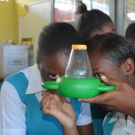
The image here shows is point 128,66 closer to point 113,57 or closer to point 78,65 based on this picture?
point 113,57

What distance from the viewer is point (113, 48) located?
0.77 metres

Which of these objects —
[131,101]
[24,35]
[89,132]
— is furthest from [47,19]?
[131,101]

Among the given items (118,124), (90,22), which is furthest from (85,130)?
(90,22)

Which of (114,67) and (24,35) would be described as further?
(24,35)

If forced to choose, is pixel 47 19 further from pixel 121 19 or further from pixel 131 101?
pixel 131 101

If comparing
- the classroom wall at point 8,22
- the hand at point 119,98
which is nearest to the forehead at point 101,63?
the hand at point 119,98

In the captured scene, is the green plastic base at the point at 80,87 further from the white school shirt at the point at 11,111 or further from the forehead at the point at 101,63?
the white school shirt at the point at 11,111

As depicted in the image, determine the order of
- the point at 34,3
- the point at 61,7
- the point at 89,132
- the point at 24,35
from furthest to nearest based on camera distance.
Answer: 1. the point at 24,35
2. the point at 34,3
3. the point at 61,7
4. the point at 89,132

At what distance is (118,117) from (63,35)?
371mm

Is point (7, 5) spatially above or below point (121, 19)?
above

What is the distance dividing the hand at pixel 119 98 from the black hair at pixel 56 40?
0.23 metres

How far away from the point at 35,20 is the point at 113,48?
2.18 metres

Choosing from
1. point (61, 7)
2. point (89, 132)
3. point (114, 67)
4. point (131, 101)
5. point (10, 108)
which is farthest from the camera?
point (61, 7)

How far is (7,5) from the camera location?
3.24 meters
